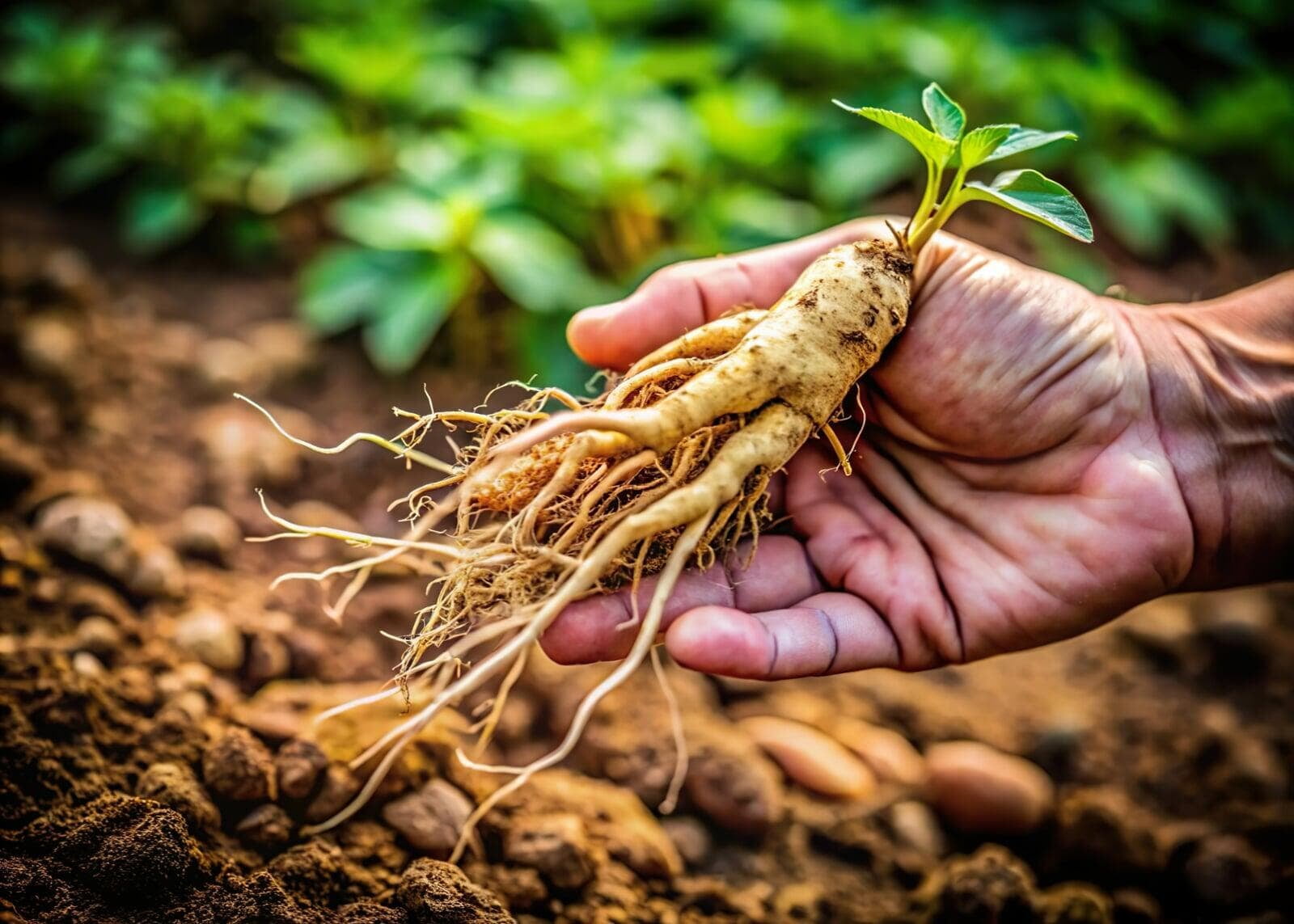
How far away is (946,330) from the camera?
1.53 metres

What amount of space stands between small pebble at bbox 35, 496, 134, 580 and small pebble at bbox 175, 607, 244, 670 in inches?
7.6

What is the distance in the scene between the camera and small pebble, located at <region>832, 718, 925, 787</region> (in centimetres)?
198

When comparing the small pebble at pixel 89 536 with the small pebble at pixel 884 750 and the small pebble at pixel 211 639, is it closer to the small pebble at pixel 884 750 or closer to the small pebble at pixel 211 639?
the small pebble at pixel 211 639

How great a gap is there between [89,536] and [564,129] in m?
1.61

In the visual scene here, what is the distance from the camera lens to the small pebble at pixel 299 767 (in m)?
1.48

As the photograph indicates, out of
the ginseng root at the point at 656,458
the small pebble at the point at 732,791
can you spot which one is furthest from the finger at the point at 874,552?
the small pebble at the point at 732,791

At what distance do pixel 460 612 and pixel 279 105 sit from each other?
7.88ft

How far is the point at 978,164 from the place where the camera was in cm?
148

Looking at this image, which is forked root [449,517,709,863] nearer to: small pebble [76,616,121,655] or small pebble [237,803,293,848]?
small pebble [237,803,293,848]

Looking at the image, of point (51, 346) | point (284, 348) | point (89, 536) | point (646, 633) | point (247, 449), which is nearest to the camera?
point (646, 633)

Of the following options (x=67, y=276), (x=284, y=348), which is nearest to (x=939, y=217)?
(x=284, y=348)

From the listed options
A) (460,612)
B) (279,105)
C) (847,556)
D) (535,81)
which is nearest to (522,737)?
(460,612)

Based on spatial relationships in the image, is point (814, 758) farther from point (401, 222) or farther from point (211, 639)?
point (401, 222)

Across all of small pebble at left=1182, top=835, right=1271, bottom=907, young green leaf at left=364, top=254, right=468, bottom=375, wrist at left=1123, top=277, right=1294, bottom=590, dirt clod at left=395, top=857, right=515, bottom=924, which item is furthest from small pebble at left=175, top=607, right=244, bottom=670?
small pebble at left=1182, top=835, right=1271, bottom=907
